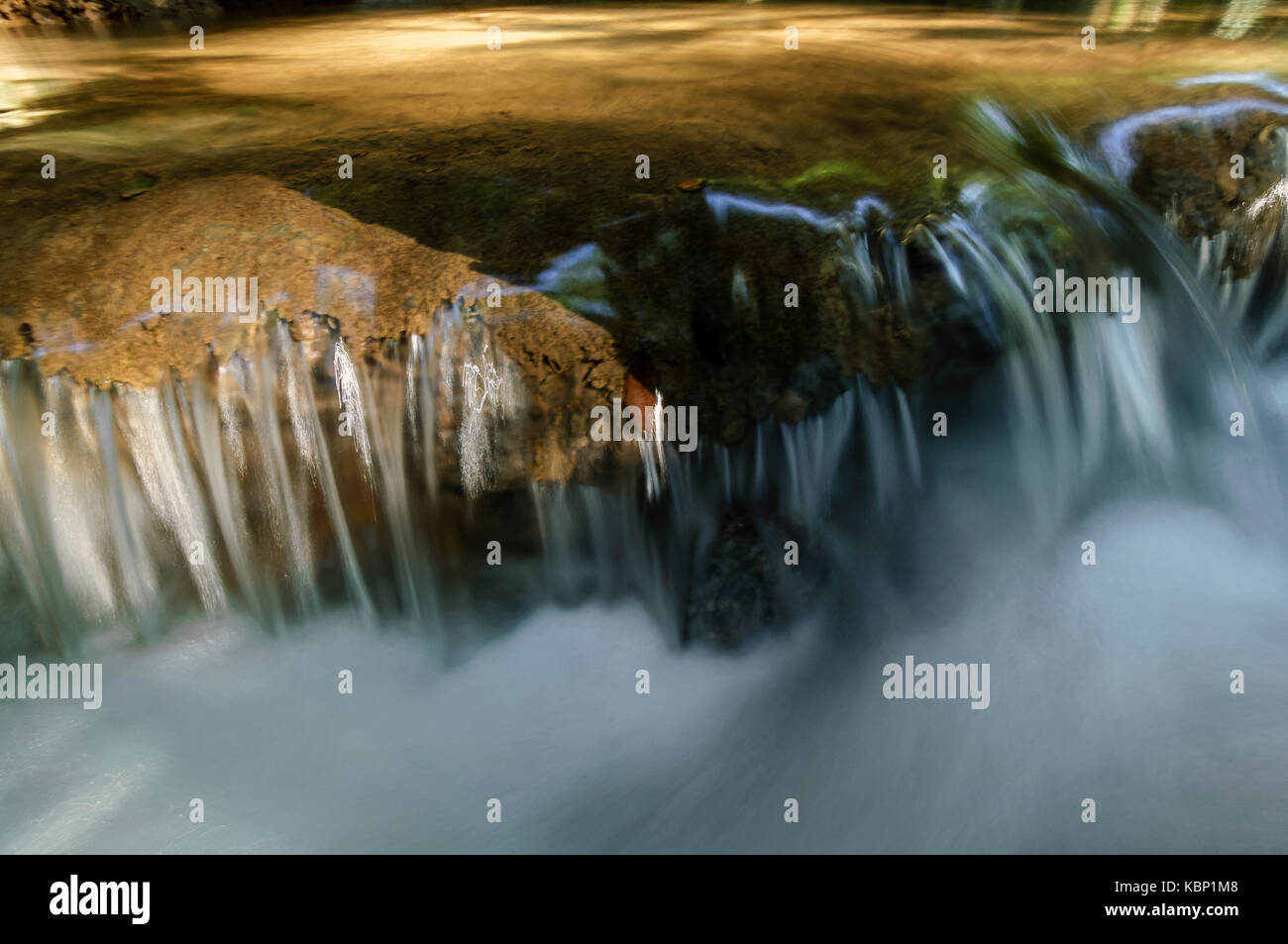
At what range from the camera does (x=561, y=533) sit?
433cm

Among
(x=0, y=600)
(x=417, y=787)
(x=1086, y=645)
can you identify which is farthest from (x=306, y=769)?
(x=1086, y=645)

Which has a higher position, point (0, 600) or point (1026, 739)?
point (0, 600)

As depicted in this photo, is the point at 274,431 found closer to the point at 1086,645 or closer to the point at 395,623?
the point at 395,623

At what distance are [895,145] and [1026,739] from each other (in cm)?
304
